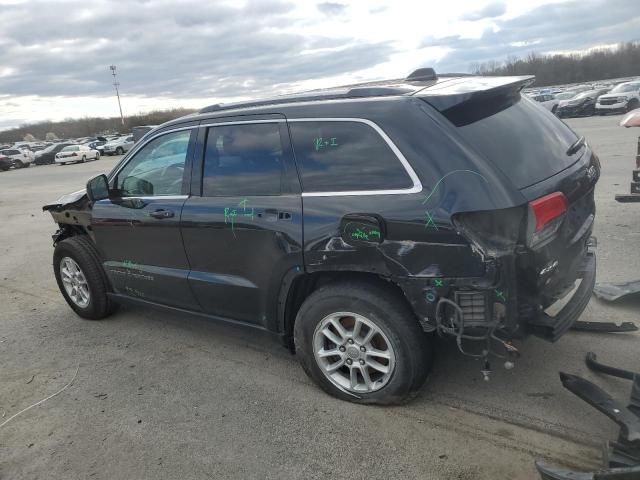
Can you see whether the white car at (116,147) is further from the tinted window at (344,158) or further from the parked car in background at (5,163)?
the tinted window at (344,158)

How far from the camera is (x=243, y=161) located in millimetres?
3539

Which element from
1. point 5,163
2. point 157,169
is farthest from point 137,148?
point 5,163

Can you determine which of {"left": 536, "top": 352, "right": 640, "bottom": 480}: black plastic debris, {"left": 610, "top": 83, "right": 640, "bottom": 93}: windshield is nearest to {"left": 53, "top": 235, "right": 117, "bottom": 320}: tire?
{"left": 536, "top": 352, "right": 640, "bottom": 480}: black plastic debris

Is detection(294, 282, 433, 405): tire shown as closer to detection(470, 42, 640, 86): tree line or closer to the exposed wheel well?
the exposed wheel well

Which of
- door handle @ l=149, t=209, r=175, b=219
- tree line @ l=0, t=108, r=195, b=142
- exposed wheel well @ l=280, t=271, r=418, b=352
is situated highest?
tree line @ l=0, t=108, r=195, b=142

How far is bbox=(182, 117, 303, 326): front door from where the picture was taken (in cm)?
330

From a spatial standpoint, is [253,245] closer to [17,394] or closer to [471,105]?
[471,105]

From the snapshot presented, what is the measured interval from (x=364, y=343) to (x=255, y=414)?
836mm

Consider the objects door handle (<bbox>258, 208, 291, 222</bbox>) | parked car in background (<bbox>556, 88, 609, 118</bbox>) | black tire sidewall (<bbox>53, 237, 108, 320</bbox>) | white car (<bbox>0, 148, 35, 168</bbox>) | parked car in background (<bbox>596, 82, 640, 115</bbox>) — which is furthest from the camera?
white car (<bbox>0, 148, 35, 168</bbox>)

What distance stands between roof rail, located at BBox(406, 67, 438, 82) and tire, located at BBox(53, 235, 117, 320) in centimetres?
312

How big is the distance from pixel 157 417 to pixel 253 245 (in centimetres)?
124

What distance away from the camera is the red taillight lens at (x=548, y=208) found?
8.93ft

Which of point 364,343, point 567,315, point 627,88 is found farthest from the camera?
point 627,88

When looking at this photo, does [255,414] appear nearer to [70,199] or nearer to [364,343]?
[364,343]
